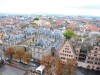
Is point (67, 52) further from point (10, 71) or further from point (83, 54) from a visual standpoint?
point (10, 71)

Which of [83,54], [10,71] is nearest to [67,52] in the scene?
[83,54]

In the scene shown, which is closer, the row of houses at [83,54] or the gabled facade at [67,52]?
the row of houses at [83,54]

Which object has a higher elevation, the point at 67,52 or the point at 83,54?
the point at 67,52

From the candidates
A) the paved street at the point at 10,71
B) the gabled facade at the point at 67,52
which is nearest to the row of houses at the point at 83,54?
the gabled facade at the point at 67,52

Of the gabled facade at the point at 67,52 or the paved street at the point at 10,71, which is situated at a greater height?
the gabled facade at the point at 67,52

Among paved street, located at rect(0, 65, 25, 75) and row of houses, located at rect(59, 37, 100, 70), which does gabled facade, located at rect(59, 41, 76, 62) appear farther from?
paved street, located at rect(0, 65, 25, 75)

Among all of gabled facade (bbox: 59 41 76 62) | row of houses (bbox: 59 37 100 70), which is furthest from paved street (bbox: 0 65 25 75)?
row of houses (bbox: 59 37 100 70)

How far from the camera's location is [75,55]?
167ft

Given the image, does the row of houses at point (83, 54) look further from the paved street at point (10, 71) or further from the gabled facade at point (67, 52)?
the paved street at point (10, 71)

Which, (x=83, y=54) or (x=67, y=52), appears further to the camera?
(x=83, y=54)

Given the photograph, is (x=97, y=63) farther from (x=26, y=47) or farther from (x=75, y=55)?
(x=26, y=47)

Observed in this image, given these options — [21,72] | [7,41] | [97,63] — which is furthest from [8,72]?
[97,63]

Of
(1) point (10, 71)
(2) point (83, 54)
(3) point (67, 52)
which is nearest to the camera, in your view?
(1) point (10, 71)

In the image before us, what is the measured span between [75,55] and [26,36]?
35.5 meters
